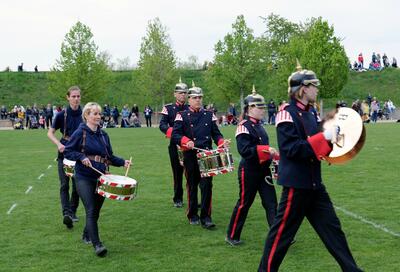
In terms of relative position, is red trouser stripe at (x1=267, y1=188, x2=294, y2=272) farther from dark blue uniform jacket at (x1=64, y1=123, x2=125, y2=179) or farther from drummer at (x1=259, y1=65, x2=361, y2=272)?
dark blue uniform jacket at (x1=64, y1=123, x2=125, y2=179)

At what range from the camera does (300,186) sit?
5.20 meters

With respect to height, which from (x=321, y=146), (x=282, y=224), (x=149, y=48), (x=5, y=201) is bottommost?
(x=5, y=201)

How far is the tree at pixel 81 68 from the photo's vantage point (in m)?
51.6

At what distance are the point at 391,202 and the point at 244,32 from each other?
44504mm

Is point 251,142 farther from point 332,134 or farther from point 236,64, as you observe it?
point 236,64

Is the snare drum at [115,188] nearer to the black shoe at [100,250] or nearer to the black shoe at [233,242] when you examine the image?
the black shoe at [100,250]

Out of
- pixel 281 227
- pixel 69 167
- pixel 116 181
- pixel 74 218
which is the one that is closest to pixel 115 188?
pixel 116 181

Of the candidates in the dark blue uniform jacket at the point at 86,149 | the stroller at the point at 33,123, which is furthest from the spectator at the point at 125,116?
the dark blue uniform jacket at the point at 86,149

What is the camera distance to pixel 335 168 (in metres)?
14.8

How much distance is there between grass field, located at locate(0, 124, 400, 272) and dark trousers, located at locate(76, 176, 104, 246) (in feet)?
0.85

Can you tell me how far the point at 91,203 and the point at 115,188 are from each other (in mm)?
482

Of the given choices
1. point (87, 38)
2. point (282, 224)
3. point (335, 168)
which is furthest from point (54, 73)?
point (282, 224)

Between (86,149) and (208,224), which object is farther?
(208,224)

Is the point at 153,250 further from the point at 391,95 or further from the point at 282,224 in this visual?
the point at 391,95
